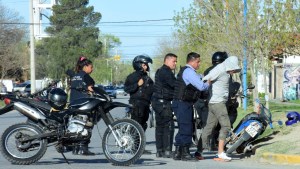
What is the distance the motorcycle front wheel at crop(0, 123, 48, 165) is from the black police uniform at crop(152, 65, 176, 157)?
247 cm

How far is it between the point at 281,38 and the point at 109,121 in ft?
41.5

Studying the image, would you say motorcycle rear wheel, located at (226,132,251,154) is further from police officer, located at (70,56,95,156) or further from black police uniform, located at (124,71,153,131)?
police officer, located at (70,56,95,156)

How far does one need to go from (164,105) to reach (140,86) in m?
0.73

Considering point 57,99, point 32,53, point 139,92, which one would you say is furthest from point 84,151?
point 32,53

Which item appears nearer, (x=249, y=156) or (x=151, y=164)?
(x=151, y=164)

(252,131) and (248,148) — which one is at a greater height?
(252,131)

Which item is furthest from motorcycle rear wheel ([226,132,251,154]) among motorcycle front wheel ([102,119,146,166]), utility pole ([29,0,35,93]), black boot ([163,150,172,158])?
utility pole ([29,0,35,93])

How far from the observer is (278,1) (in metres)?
23.2

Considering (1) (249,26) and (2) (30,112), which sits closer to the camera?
(2) (30,112)

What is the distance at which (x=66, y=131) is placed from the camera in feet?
38.0

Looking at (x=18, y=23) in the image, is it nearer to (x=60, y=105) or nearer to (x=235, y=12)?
(x=235, y=12)

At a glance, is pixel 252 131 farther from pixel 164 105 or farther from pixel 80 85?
pixel 80 85

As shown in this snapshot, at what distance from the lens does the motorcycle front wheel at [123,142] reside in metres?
11.3

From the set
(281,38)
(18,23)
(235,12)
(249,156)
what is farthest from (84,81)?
(18,23)
